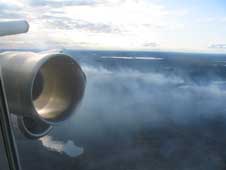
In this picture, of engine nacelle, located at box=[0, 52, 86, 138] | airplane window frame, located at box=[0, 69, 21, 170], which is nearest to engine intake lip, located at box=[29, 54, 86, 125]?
engine nacelle, located at box=[0, 52, 86, 138]

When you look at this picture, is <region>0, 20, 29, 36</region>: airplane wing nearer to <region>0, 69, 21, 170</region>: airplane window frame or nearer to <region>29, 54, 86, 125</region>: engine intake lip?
<region>29, 54, 86, 125</region>: engine intake lip

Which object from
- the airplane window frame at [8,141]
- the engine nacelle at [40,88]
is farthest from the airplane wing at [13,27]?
the airplane window frame at [8,141]

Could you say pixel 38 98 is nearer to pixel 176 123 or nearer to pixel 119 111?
pixel 176 123

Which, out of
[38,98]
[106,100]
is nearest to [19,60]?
[38,98]

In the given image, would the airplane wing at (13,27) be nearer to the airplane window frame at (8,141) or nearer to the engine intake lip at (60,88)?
the engine intake lip at (60,88)

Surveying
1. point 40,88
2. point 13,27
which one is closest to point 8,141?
point 40,88

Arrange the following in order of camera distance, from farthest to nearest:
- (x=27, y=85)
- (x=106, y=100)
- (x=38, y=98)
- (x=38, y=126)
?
(x=106, y=100)
(x=38, y=98)
(x=38, y=126)
(x=27, y=85)

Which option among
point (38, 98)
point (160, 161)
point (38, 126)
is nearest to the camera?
point (38, 126)
